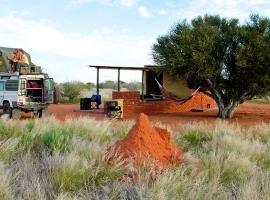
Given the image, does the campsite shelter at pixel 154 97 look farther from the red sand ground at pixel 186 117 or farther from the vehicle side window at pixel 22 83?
the vehicle side window at pixel 22 83

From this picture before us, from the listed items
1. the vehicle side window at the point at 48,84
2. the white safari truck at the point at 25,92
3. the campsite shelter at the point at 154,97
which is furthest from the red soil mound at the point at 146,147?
the campsite shelter at the point at 154,97

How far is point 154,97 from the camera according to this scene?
27750 mm

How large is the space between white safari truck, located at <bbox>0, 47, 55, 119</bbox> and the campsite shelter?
482cm

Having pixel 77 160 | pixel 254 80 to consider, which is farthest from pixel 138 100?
pixel 77 160

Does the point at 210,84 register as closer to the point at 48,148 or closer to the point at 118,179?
the point at 48,148

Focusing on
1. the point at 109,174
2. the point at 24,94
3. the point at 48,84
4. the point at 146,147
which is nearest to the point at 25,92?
the point at 24,94

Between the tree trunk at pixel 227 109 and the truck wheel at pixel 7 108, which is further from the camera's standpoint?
the tree trunk at pixel 227 109

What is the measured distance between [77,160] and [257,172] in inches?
107

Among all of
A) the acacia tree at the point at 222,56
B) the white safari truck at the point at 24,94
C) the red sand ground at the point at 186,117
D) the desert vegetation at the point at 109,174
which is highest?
the acacia tree at the point at 222,56

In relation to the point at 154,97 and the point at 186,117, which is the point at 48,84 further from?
the point at 154,97

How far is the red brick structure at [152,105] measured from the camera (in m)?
24.7

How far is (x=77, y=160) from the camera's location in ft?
20.0

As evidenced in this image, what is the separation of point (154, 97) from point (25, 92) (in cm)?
964

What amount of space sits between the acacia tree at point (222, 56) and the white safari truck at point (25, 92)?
237 inches
